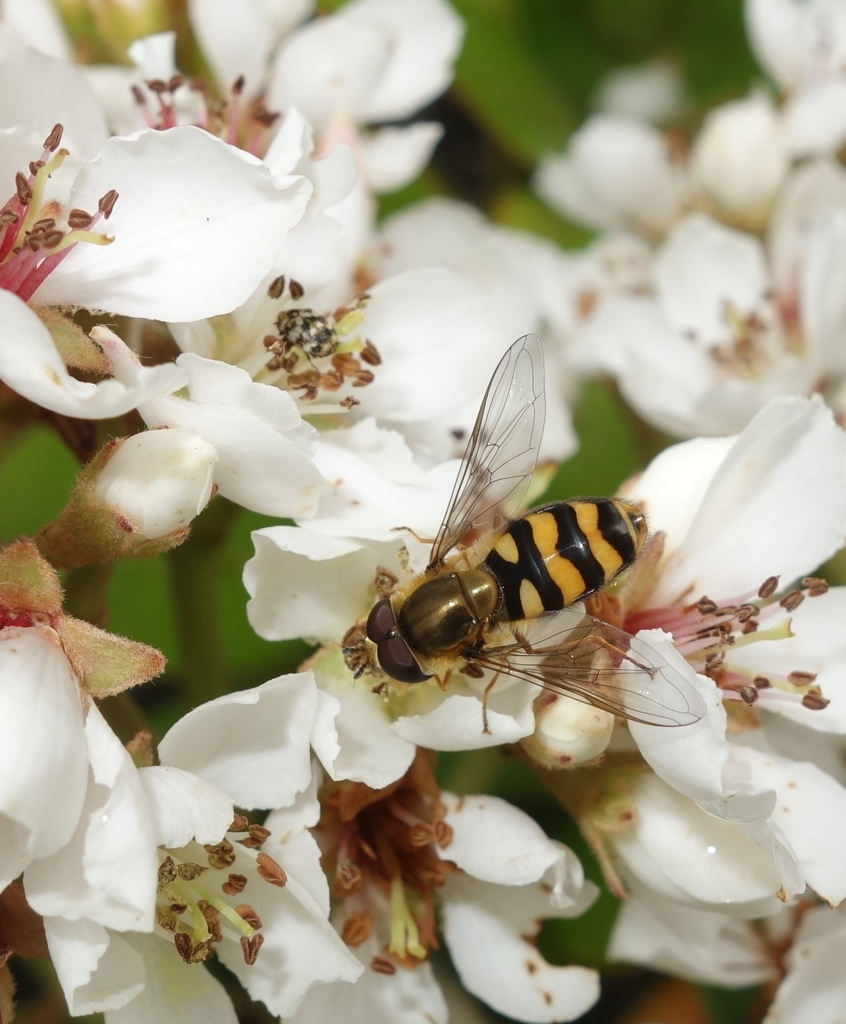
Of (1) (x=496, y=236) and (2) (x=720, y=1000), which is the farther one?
(1) (x=496, y=236)

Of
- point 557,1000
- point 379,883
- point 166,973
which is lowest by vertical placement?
point 557,1000

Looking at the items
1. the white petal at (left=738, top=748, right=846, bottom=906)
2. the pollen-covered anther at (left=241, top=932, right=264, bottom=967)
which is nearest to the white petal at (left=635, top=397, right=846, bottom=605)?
the white petal at (left=738, top=748, right=846, bottom=906)

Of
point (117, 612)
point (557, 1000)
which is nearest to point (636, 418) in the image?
point (117, 612)

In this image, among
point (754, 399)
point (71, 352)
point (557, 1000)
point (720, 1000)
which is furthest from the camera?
point (720, 1000)

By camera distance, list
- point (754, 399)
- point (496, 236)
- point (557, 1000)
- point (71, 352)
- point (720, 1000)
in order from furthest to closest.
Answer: point (496, 236)
point (720, 1000)
point (754, 399)
point (557, 1000)
point (71, 352)

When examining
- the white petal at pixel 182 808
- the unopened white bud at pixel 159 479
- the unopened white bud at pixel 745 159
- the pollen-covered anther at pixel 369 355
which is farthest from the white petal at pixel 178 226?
the unopened white bud at pixel 745 159

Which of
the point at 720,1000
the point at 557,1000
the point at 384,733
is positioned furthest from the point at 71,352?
the point at 720,1000

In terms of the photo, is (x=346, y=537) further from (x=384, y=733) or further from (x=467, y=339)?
(x=467, y=339)

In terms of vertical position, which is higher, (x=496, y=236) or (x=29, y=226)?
(x=29, y=226)
